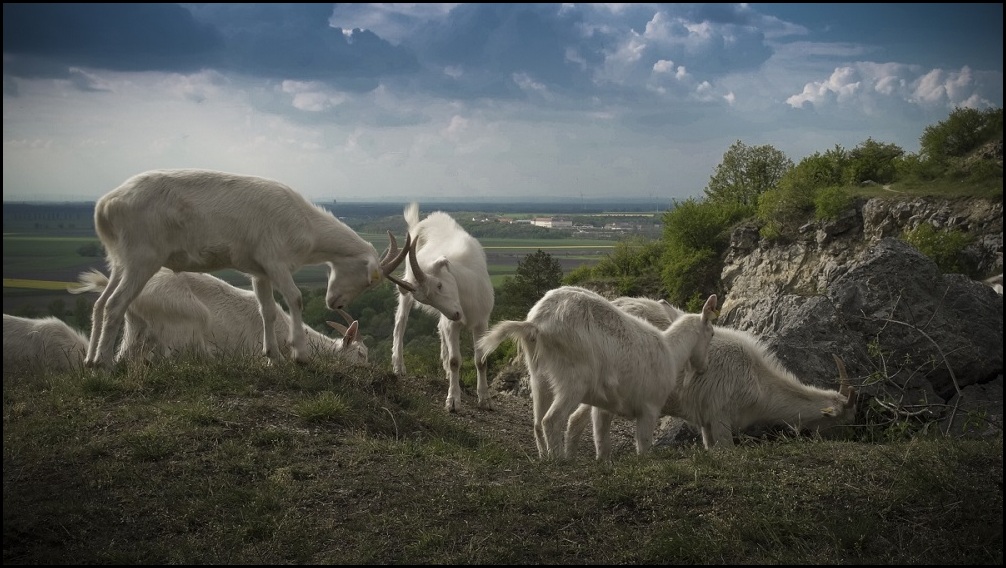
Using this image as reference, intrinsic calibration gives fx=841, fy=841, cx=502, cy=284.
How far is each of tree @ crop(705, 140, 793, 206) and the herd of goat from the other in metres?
9.15

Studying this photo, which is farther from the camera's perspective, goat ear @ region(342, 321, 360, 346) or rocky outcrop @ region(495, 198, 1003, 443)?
goat ear @ region(342, 321, 360, 346)

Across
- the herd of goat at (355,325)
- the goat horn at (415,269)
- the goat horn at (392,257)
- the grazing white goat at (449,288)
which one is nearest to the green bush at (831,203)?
the herd of goat at (355,325)

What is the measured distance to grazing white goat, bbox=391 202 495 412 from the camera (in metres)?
10.5

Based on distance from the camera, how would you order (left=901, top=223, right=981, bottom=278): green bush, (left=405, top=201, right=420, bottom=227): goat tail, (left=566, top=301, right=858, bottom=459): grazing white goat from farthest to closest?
1. (left=405, top=201, right=420, bottom=227): goat tail
2. (left=901, top=223, right=981, bottom=278): green bush
3. (left=566, top=301, right=858, bottom=459): grazing white goat

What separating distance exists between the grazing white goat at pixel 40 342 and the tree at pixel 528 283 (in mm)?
8218

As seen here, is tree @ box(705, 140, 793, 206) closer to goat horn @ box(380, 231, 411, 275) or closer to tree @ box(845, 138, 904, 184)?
tree @ box(845, 138, 904, 184)

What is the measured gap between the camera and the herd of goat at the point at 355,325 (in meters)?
8.03

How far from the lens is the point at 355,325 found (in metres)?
10.9

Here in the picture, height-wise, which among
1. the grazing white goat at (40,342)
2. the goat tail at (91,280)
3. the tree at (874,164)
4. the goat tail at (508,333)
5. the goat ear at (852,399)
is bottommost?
Result: the goat ear at (852,399)

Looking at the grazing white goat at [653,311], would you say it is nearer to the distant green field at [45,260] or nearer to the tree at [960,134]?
the distant green field at [45,260]

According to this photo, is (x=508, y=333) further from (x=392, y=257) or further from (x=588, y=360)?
(x=392, y=257)

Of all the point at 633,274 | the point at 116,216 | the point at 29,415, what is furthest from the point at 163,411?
the point at 633,274

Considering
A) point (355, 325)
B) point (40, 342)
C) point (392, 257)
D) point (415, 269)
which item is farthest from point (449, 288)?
point (40, 342)

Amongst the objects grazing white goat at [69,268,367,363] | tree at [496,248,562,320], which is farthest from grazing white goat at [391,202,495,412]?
tree at [496,248,562,320]
